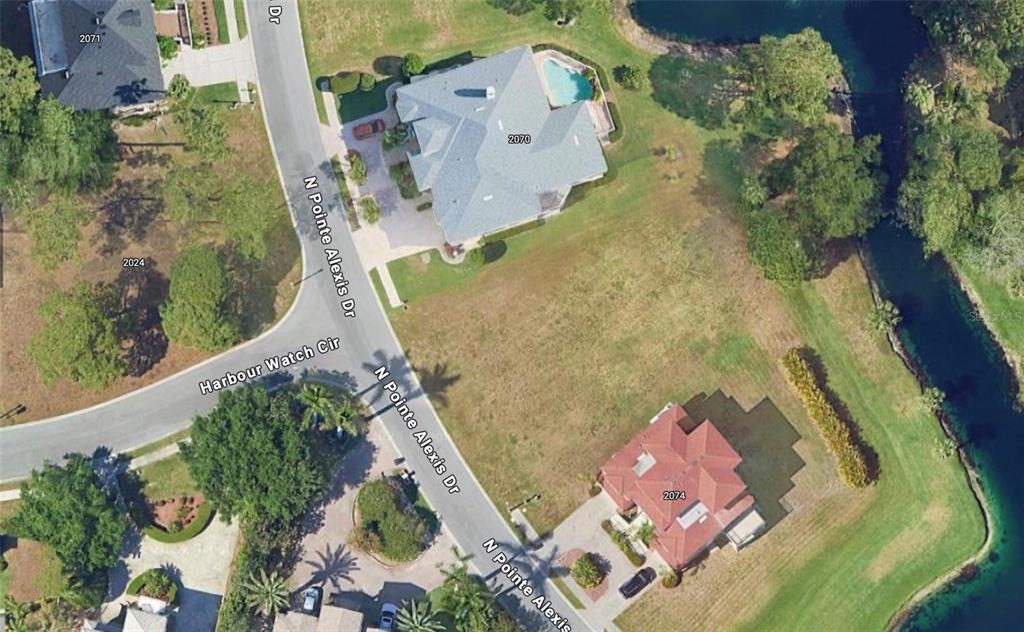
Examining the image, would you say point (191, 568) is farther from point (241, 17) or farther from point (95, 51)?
point (241, 17)

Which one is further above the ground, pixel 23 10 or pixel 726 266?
pixel 23 10

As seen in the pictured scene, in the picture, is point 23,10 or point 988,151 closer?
point 988,151

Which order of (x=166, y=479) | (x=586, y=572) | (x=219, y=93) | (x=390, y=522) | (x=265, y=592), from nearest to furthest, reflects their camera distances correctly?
1. (x=265, y=592)
2. (x=390, y=522)
3. (x=586, y=572)
4. (x=166, y=479)
5. (x=219, y=93)

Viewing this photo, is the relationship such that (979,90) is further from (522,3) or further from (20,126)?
(20,126)

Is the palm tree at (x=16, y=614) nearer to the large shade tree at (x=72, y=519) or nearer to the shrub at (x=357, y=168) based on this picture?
the large shade tree at (x=72, y=519)

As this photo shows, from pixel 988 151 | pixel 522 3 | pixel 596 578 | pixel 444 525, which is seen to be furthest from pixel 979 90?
pixel 444 525

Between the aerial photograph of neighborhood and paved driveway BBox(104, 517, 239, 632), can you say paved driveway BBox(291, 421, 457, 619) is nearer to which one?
the aerial photograph of neighborhood

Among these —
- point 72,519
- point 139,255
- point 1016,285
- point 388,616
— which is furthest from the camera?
point 139,255

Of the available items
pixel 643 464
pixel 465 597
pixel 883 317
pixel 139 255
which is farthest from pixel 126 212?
pixel 883 317
